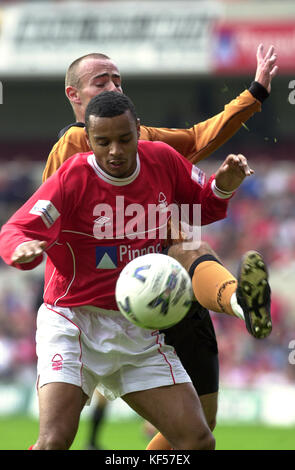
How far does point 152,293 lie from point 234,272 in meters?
12.0

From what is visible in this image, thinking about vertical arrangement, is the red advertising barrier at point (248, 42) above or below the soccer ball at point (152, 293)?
above

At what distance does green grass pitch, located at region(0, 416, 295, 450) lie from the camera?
10.7m

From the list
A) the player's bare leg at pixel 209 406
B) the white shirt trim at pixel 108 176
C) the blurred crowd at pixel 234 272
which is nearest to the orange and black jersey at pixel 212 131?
the white shirt trim at pixel 108 176

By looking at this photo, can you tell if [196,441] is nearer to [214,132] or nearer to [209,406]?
[209,406]

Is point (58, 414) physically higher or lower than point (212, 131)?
lower

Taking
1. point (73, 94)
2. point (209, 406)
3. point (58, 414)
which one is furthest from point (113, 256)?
point (209, 406)

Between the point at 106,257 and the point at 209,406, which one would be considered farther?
the point at 209,406

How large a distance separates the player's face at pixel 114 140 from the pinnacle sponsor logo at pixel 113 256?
1.44 ft

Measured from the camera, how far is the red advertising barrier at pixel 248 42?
19.5m

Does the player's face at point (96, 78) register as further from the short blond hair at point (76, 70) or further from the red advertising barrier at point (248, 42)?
the red advertising barrier at point (248, 42)

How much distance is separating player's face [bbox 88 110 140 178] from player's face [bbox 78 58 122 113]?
37.8 inches

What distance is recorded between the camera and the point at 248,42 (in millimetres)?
19672

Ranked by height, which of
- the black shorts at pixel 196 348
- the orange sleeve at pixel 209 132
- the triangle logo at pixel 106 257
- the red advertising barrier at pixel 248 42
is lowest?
the black shorts at pixel 196 348

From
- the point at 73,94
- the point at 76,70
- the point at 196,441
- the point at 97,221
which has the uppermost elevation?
the point at 76,70
